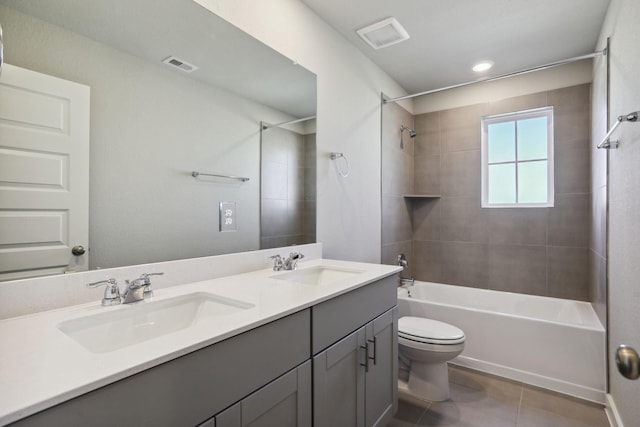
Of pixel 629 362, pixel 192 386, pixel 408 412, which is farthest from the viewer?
pixel 408 412

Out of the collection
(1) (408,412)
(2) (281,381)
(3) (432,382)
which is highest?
(2) (281,381)

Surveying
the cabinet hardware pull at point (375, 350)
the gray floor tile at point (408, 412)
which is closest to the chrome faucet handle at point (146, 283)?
the cabinet hardware pull at point (375, 350)

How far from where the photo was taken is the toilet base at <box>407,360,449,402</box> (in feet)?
6.73

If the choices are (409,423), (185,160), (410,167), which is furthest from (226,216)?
(410,167)

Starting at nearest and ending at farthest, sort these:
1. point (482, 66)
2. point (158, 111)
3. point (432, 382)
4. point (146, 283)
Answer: point (146, 283) < point (158, 111) < point (432, 382) < point (482, 66)

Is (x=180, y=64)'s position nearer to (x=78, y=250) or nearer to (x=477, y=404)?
(x=78, y=250)

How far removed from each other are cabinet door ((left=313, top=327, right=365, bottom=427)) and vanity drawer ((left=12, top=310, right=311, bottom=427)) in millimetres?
175

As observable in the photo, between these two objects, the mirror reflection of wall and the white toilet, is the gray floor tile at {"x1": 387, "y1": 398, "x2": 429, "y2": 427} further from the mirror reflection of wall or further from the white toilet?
the mirror reflection of wall

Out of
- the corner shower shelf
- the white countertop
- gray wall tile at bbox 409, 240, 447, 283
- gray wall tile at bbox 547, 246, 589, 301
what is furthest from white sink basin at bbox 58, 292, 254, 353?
gray wall tile at bbox 547, 246, 589, 301

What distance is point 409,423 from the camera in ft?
5.99

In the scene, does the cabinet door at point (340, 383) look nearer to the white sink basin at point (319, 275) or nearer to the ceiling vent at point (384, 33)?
the white sink basin at point (319, 275)

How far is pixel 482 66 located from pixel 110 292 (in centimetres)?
325

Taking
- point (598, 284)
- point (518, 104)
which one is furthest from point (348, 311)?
point (518, 104)

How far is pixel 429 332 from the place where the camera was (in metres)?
2.11
